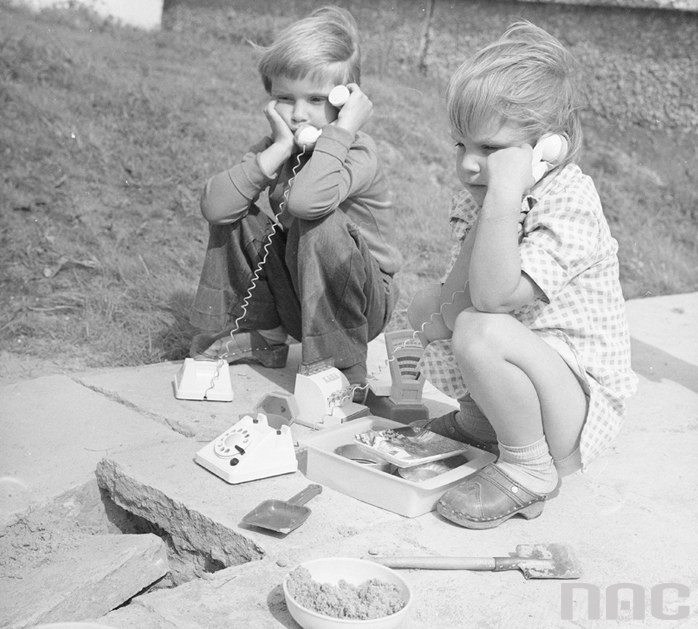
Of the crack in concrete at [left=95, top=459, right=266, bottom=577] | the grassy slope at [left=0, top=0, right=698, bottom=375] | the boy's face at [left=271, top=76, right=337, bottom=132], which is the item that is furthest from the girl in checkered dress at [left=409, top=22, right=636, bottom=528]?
the grassy slope at [left=0, top=0, right=698, bottom=375]

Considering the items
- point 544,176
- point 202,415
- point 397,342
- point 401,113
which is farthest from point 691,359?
point 401,113

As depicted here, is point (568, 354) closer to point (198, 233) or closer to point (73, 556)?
point (73, 556)

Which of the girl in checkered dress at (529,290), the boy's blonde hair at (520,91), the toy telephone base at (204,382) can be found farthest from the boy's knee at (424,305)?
the toy telephone base at (204,382)

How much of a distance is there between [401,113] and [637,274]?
2.54 meters

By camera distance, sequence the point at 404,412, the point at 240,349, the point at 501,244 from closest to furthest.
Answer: the point at 501,244
the point at 404,412
the point at 240,349

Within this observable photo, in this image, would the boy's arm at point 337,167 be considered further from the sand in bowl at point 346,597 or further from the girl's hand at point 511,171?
the sand in bowl at point 346,597

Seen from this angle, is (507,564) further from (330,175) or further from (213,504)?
(330,175)

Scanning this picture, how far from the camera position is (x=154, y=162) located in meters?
5.54

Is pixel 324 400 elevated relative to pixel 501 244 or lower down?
lower down

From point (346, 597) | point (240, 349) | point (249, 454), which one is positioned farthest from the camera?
point (240, 349)

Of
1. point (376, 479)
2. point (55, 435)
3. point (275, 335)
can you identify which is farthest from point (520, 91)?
point (55, 435)

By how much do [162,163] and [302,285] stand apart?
262cm

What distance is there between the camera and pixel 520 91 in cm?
241

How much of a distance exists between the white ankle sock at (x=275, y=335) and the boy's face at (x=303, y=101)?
2.59 ft
